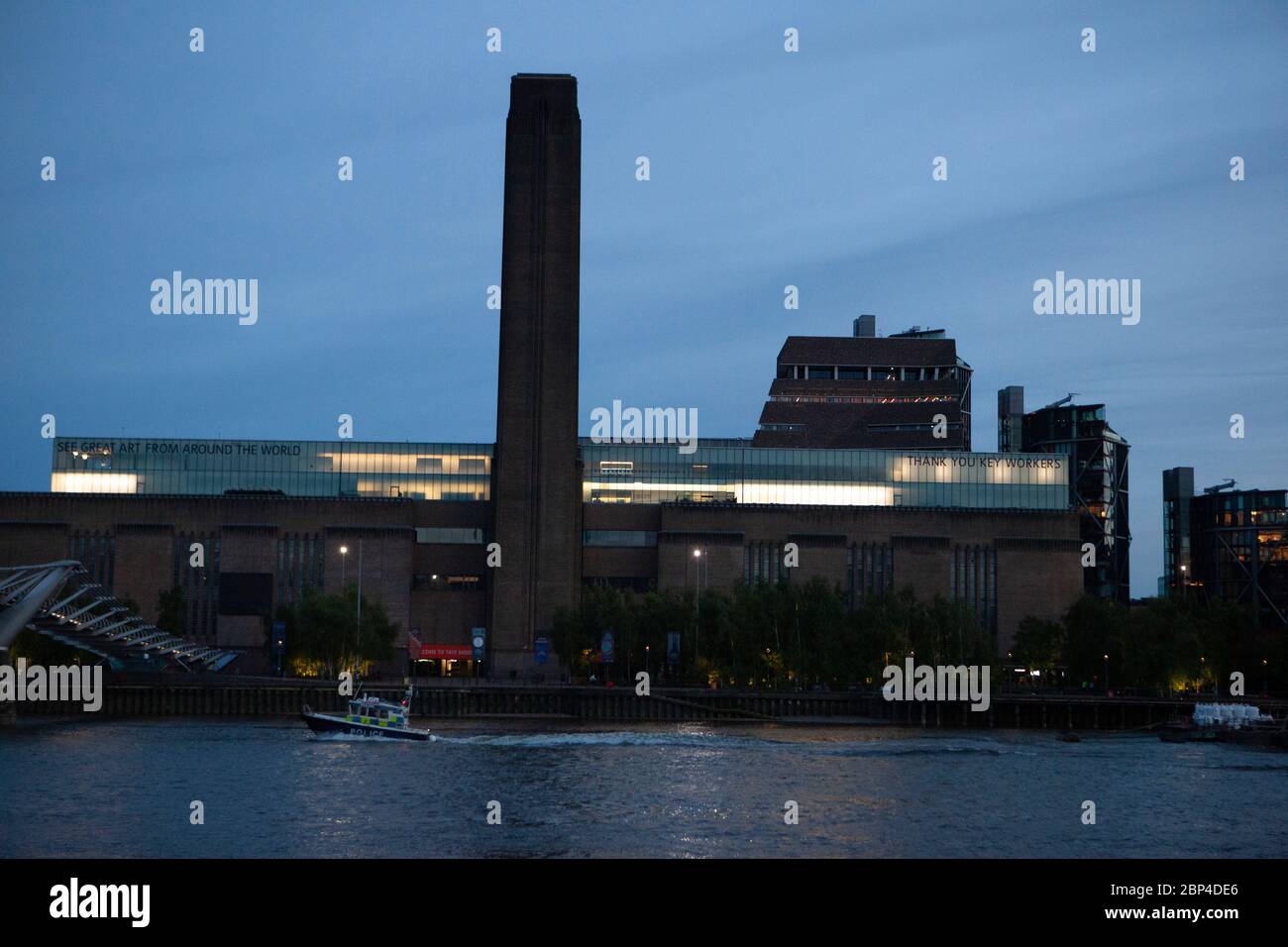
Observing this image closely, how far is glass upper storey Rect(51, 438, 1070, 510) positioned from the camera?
148000mm

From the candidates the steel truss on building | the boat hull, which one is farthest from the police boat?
the steel truss on building

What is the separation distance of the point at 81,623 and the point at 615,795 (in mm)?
55968

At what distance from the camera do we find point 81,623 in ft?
336

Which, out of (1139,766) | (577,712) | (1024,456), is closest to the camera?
(1139,766)

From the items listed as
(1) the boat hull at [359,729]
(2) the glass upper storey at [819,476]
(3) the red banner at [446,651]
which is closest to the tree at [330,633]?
(3) the red banner at [446,651]

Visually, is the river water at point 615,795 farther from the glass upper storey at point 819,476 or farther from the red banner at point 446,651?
the glass upper storey at point 819,476

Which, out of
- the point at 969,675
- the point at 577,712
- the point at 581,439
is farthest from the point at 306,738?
the point at 581,439

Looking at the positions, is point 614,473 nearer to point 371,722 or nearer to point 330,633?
point 330,633

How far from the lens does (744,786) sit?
66.0 meters

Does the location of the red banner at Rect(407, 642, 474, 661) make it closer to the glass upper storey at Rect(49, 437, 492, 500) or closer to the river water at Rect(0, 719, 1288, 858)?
the glass upper storey at Rect(49, 437, 492, 500)

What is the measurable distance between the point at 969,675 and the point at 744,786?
58.3 metres

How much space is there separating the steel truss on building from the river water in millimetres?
7277

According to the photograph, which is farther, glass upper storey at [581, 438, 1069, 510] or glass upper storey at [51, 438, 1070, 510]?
glass upper storey at [581, 438, 1069, 510]
